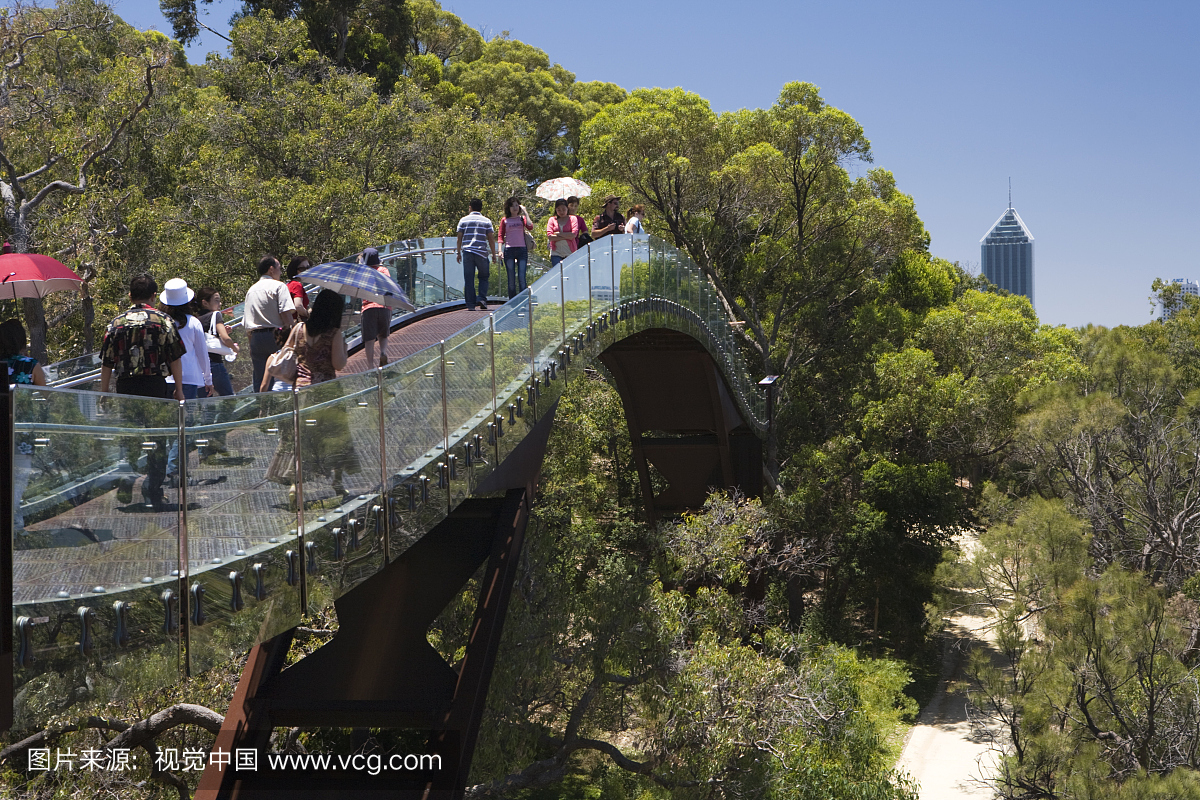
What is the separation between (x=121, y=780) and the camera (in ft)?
29.1

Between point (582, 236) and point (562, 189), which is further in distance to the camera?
point (562, 189)

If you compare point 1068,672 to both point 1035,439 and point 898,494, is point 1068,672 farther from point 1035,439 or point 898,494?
point 898,494

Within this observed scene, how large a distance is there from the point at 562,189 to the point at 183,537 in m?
10.9

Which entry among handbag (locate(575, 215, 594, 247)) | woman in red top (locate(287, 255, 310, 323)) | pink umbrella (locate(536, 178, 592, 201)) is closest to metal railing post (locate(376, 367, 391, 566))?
woman in red top (locate(287, 255, 310, 323))

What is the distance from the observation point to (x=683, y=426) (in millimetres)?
20438

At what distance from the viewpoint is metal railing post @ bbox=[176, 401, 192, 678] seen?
4.69 meters

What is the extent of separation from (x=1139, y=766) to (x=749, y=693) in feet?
14.9

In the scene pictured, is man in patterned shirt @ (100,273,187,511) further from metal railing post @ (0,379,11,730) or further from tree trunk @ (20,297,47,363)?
tree trunk @ (20,297,47,363)

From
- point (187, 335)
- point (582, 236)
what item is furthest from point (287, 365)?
point (582, 236)

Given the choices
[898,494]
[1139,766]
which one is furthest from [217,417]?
[898,494]

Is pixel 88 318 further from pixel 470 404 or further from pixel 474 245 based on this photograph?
pixel 470 404

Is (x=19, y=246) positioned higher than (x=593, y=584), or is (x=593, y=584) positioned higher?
(x=19, y=246)

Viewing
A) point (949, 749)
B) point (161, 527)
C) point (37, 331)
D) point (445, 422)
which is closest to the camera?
point (161, 527)

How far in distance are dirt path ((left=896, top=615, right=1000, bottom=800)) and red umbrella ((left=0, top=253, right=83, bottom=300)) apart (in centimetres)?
1432
